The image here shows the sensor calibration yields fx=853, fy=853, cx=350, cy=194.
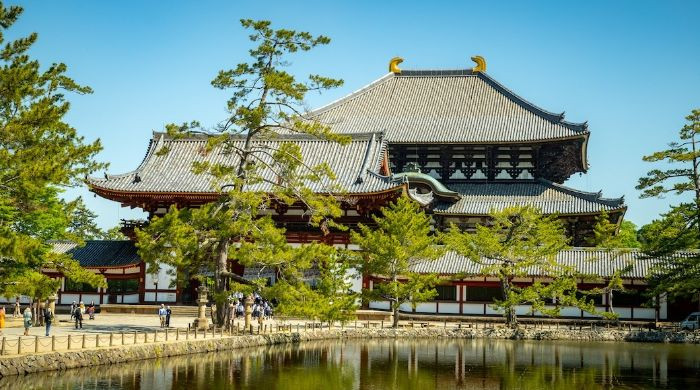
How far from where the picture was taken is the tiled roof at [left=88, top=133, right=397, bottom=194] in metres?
50.4

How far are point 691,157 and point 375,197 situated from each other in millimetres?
17297

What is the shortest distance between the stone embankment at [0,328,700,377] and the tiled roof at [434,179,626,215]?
11.9 meters

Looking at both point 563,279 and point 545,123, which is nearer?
point 563,279

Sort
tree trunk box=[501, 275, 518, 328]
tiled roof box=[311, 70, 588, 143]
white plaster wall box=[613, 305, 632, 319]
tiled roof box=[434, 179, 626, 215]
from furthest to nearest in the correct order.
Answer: tiled roof box=[311, 70, 588, 143] → tiled roof box=[434, 179, 626, 215] → white plaster wall box=[613, 305, 632, 319] → tree trunk box=[501, 275, 518, 328]

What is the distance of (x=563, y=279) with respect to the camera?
148 ft

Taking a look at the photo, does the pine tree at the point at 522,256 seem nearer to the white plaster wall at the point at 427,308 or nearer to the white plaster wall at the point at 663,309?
the white plaster wall at the point at 663,309

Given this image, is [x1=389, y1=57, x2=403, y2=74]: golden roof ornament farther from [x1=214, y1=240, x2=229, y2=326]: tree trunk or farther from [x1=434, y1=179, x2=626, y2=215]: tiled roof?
[x1=214, y1=240, x2=229, y2=326]: tree trunk

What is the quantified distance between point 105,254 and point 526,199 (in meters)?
27.6

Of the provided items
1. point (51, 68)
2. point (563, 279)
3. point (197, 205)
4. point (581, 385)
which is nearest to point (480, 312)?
point (563, 279)

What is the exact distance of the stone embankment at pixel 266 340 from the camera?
26123 millimetres

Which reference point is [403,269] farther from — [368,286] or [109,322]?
[109,322]

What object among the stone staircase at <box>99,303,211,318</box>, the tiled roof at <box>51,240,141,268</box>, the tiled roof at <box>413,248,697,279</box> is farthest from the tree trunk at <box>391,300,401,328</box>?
the tiled roof at <box>51,240,141,268</box>

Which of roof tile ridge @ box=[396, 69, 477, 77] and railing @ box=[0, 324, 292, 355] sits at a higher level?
roof tile ridge @ box=[396, 69, 477, 77]

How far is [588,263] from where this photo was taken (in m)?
49.8
